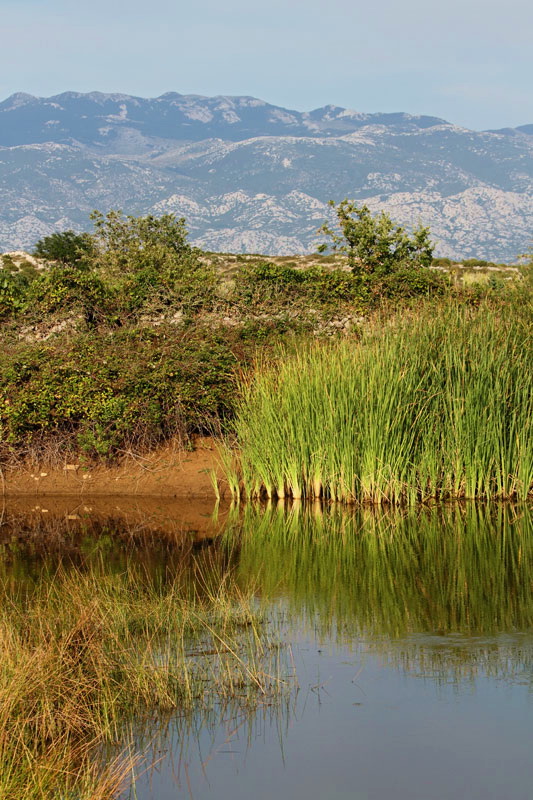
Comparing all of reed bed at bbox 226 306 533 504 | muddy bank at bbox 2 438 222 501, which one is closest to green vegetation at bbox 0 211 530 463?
Result: muddy bank at bbox 2 438 222 501

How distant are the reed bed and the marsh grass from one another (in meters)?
4.05

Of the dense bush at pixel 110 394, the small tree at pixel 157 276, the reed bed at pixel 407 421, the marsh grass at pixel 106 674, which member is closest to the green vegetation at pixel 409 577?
the reed bed at pixel 407 421

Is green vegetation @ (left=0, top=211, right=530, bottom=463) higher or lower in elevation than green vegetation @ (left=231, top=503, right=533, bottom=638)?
higher

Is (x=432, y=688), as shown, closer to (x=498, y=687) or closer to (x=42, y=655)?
(x=498, y=687)

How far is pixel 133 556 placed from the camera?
9.73 metres

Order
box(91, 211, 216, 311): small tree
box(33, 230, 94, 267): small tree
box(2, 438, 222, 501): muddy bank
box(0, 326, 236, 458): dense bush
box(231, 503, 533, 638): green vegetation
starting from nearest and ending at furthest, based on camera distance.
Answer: box(231, 503, 533, 638): green vegetation, box(2, 438, 222, 501): muddy bank, box(0, 326, 236, 458): dense bush, box(91, 211, 216, 311): small tree, box(33, 230, 94, 267): small tree

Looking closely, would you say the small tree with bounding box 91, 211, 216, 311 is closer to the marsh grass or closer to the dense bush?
the dense bush

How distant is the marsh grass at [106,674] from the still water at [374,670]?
188 millimetres

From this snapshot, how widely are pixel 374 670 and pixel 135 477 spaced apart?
305 inches

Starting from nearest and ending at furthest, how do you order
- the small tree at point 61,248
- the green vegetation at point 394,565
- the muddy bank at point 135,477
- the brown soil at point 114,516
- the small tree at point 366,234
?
1. the green vegetation at point 394,565
2. the brown soil at point 114,516
3. the muddy bank at point 135,477
4. the small tree at point 366,234
5. the small tree at point 61,248

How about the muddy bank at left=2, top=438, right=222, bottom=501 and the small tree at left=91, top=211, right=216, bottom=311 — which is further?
the small tree at left=91, top=211, right=216, bottom=311

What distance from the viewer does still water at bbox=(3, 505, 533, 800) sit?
4.85 m

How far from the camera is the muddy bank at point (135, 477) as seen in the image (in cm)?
1327

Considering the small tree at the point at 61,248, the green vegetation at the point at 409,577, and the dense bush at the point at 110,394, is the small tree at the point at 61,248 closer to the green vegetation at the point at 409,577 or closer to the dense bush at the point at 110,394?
the dense bush at the point at 110,394
